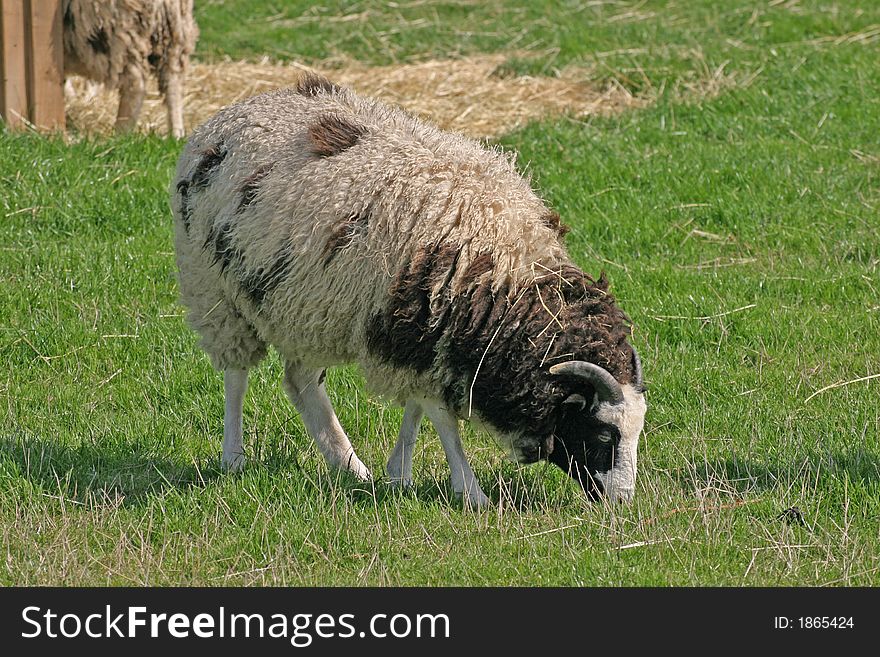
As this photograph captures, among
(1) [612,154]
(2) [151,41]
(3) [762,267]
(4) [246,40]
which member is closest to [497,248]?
(3) [762,267]

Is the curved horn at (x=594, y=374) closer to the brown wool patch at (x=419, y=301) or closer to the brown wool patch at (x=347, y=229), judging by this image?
the brown wool patch at (x=419, y=301)

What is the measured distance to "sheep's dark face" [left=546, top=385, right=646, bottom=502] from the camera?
221 inches

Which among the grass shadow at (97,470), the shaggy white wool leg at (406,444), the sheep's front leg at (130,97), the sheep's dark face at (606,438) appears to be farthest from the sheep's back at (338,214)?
the sheep's front leg at (130,97)

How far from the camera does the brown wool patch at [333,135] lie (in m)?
5.92

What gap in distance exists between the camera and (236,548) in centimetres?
531

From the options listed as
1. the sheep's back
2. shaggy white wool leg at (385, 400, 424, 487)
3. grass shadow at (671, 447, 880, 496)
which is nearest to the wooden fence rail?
the sheep's back

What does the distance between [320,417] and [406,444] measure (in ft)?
1.65

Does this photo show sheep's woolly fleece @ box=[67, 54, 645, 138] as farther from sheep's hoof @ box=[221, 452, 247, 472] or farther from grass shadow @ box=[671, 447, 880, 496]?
grass shadow @ box=[671, 447, 880, 496]

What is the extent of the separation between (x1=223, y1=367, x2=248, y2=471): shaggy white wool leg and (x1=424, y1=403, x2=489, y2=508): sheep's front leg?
3.80 ft

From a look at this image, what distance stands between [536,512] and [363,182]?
1638 mm

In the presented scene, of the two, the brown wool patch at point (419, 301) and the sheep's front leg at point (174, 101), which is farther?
the sheep's front leg at point (174, 101)

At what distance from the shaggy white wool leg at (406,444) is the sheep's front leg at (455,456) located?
0.36 metres

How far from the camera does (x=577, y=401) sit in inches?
222

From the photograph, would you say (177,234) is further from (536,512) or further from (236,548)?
(536,512)
